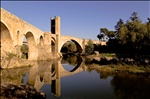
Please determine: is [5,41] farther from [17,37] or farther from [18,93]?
[18,93]

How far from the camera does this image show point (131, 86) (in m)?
11.9

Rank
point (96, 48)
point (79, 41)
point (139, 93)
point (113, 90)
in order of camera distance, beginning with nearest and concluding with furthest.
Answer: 1. point (139, 93)
2. point (113, 90)
3. point (96, 48)
4. point (79, 41)

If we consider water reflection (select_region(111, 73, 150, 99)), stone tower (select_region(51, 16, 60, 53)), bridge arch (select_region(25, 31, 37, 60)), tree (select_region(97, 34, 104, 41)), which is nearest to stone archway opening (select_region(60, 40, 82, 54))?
tree (select_region(97, 34, 104, 41))

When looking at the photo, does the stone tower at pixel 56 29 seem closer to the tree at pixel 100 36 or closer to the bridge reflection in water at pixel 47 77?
the tree at pixel 100 36

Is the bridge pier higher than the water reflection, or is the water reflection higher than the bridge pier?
the bridge pier

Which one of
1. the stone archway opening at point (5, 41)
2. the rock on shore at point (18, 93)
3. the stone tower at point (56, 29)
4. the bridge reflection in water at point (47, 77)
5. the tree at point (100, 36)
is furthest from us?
the tree at point (100, 36)

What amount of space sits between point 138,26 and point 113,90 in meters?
14.7

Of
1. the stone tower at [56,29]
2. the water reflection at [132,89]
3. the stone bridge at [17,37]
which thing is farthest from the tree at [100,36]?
the water reflection at [132,89]

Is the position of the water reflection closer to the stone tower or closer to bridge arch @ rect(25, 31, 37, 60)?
bridge arch @ rect(25, 31, 37, 60)

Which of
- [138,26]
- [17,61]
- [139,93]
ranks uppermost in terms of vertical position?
[138,26]

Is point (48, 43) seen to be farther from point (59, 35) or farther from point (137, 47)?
point (137, 47)

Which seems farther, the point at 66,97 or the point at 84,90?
the point at 84,90

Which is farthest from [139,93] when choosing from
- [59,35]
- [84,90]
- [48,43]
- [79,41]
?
[79,41]

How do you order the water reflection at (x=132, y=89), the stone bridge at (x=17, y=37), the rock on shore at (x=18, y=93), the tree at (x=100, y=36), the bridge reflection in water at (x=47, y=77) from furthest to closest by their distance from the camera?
the tree at (x=100, y=36) < the stone bridge at (x=17, y=37) < the bridge reflection in water at (x=47, y=77) < the water reflection at (x=132, y=89) < the rock on shore at (x=18, y=93)
